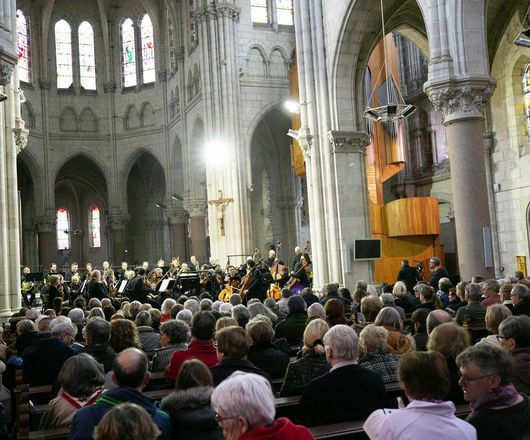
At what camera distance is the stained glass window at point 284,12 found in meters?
30.5

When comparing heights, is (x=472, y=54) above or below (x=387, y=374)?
above

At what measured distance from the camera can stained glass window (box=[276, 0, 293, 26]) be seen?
30547 mm

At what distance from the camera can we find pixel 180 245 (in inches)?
1442

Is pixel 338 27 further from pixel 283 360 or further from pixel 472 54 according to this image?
pixel 283 360

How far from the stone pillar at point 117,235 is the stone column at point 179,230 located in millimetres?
3238

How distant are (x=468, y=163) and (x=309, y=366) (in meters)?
8.90

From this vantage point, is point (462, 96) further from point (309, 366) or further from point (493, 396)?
point (493, 396)

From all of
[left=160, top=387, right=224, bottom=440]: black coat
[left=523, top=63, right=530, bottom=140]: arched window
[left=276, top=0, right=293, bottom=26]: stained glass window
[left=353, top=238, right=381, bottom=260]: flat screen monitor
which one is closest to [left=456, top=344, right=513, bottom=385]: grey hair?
[left=160, top=387, right=224, bottom=440]: black coat

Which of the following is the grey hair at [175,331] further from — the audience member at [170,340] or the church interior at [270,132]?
the church interior at [270,132]

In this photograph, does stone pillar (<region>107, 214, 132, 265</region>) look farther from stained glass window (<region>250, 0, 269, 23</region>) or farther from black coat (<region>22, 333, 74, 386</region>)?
black coat (<region>22, 333, 74, 386</region>)

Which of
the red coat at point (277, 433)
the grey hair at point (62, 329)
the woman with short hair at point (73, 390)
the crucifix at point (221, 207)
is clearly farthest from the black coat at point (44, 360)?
the crucifix at point (221, 207)

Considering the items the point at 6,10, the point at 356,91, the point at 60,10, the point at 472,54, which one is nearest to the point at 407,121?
the point at 356,91

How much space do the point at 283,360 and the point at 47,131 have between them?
112 ft

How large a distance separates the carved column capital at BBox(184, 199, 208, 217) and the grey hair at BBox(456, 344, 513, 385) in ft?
99.3
